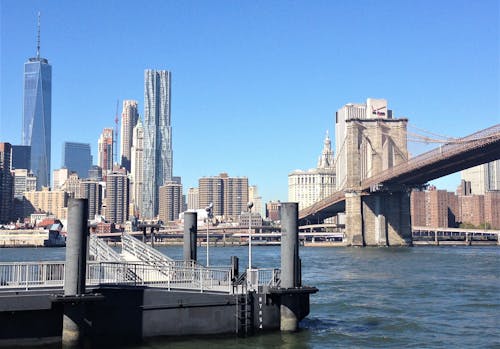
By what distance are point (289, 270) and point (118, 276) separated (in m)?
6.56

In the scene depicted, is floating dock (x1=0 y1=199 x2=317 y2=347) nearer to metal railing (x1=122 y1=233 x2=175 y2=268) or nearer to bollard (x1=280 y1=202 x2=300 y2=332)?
bollard (x1=280 y1=202 x2=300 y2=332)

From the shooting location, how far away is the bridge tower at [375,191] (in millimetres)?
149750

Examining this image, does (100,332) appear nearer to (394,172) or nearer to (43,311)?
(43,311)

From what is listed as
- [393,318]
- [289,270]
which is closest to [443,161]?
[393,318]

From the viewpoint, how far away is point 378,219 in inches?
5999

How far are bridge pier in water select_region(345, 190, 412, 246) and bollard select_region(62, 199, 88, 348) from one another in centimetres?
13050

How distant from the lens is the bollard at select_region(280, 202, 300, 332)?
24594mm

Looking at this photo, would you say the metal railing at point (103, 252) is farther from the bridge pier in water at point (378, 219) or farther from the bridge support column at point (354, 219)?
the bridge pier in water at point (378, 219)

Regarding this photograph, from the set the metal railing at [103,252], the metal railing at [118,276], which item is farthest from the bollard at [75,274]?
the metal railing at [103,252]

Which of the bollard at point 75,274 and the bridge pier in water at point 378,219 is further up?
the bridge pier in water at point 378,219

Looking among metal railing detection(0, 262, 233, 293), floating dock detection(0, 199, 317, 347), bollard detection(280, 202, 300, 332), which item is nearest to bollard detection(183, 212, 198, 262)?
metal railing detection(0, 262, 233, 293)

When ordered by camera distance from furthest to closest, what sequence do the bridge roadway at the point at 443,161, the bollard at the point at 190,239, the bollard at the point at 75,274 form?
1. the bridge roadway at the point at 443,161
2. the bollard at the point at 190,239
3. the bollard at the point at 75,274

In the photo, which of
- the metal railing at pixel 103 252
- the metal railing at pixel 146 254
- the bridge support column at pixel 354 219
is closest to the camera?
the metal railing at pixel 146 254

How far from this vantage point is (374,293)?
4481 centimetres
